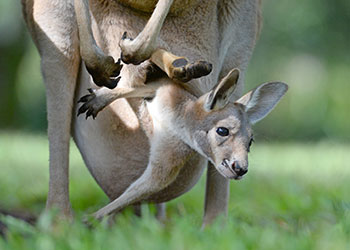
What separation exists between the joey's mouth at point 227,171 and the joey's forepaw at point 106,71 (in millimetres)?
528

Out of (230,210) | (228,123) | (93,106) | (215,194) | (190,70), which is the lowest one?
(230,210)

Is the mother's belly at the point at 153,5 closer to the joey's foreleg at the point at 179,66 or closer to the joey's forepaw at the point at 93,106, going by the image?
the joey's foreleg at the point at 179,66

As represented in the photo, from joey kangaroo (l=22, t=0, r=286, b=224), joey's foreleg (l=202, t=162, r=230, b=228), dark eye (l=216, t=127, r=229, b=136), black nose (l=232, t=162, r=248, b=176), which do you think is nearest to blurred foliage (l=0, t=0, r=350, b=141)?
joey kangaroo (l=22, t=0, r=286, b=224)

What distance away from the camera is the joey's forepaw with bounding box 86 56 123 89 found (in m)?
2.66

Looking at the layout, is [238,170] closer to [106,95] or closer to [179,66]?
[179,66]

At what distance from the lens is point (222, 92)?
254 centimetres

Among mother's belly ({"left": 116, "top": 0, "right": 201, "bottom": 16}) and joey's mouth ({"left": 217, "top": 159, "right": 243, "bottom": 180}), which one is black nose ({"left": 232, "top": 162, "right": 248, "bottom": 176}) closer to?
joey's mouth ({"left": 217, "top": 159, "right": 243, "bottom": 180})

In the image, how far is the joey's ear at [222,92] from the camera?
249cm

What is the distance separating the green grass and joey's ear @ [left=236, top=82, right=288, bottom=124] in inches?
15.1

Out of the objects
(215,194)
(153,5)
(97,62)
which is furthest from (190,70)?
(215,194)

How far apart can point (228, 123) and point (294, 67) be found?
15.5 meters

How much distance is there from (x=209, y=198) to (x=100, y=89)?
0.78 metres

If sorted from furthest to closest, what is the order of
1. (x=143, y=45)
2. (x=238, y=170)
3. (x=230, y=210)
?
1. (x=230, y=210)
2. (x=143, y=45)
3. (x=238, y=170)

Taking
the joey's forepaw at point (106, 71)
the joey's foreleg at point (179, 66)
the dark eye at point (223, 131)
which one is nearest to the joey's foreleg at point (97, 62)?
the joey's forepaw at point (106, 71)
